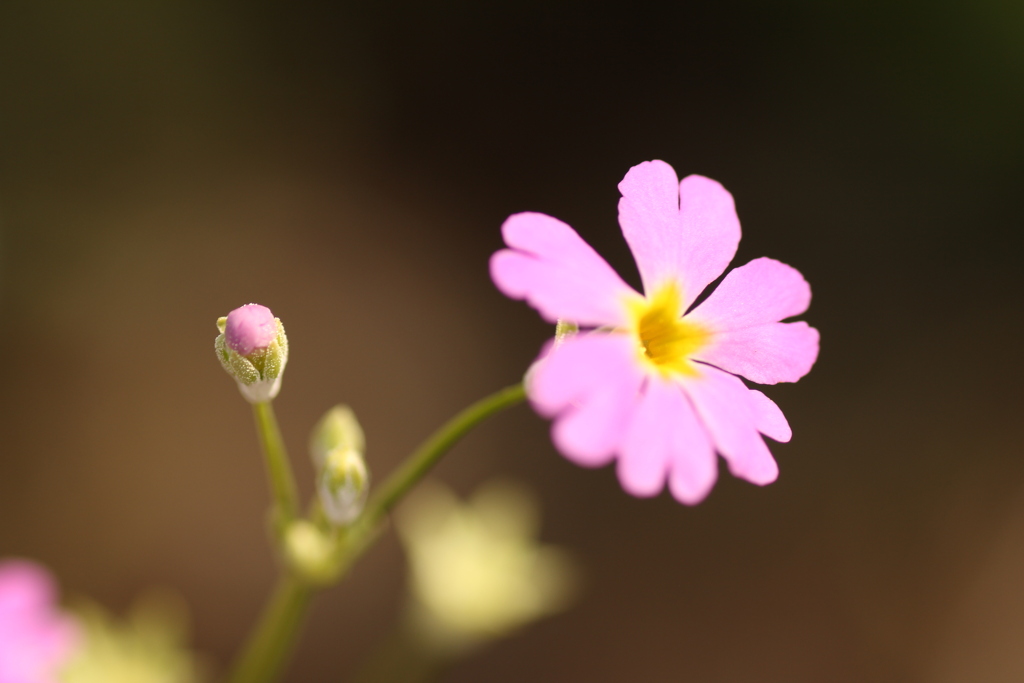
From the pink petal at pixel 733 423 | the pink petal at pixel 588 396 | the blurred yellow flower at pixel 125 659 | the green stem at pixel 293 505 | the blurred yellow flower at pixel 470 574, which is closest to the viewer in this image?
the pink petal at pixel 588 396

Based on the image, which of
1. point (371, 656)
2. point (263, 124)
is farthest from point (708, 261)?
point (263, 124)

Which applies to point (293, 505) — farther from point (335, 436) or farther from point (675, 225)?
point (675, 225)

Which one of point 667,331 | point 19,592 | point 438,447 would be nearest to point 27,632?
point 19,592

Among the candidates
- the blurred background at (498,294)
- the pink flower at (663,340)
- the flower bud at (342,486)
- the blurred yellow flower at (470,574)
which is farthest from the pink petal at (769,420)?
the blurred background at (498,294)

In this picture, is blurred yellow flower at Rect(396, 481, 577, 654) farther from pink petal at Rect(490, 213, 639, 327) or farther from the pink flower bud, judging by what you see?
pink petal at Rect(490, 213, 639, 327)

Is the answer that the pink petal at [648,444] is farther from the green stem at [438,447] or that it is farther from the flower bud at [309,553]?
the flower bud at [309,553]
